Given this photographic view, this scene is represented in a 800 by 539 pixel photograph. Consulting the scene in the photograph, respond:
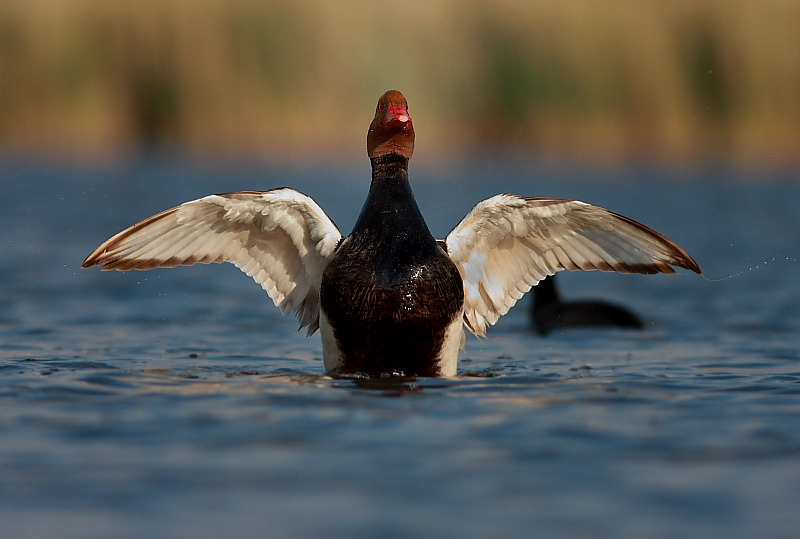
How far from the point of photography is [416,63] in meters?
32.3

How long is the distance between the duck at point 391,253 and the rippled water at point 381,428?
342 millimetres

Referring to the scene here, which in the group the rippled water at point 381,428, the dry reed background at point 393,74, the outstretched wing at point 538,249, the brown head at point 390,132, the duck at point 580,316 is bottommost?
the rippled water at point 381,428

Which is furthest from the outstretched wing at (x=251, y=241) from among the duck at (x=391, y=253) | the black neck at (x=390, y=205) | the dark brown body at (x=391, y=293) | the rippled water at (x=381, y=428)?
the rippled water at (x=381, y=428)

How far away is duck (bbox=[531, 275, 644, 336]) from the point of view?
1072cm

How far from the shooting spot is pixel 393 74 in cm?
3231

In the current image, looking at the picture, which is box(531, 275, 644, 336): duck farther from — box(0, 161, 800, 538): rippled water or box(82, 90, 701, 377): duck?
box(82, 90, 701, 377): duck

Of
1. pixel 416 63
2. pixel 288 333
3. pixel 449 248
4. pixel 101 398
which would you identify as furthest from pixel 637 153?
pixel 101 398

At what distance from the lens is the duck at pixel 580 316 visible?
10.7m

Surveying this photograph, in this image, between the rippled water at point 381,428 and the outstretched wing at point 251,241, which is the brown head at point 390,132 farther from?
the rippled water at point 381,428

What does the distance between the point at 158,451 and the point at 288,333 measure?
550cm

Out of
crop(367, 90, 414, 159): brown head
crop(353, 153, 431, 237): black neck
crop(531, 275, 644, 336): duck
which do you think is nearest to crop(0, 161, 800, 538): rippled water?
crop(531, 275, 644, 336): duck

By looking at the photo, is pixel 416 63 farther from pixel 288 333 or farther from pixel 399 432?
pixel 399 432

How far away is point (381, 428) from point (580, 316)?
19.5 ft

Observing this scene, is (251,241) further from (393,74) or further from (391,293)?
(393,74)
